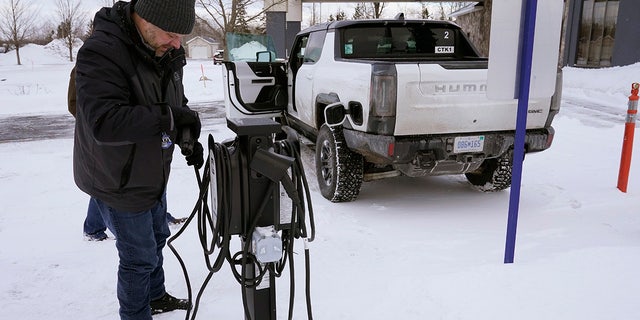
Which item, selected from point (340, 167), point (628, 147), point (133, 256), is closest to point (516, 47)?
point (340, 167)

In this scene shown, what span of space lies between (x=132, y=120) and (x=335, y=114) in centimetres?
298

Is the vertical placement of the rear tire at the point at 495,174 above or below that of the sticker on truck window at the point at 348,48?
below

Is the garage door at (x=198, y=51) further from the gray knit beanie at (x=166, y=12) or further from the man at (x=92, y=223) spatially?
the gray knit beanie at (x=166, y=12)

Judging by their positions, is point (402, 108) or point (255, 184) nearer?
point (255, 184)

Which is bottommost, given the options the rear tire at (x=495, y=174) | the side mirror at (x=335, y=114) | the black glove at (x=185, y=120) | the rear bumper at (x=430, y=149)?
the rear tire at (x=495, y=174)

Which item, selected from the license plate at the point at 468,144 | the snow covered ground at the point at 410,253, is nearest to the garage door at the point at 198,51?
the snow covered ground at the point at 410,253

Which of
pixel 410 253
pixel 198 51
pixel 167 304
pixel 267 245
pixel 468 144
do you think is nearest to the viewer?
pixel 267 245

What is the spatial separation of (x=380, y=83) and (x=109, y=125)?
2590 mm

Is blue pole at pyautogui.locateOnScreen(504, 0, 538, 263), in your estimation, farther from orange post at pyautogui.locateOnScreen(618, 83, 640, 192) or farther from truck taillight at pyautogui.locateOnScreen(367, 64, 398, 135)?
orange post at pyautogui.locateOnScreen(618, 83, 640, 192)

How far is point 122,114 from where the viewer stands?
1.99 m

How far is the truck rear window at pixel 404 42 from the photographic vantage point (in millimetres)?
5363

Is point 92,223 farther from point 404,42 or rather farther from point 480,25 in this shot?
point 480,25

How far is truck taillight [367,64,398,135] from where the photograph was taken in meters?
4.11

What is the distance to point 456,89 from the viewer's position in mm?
4277
